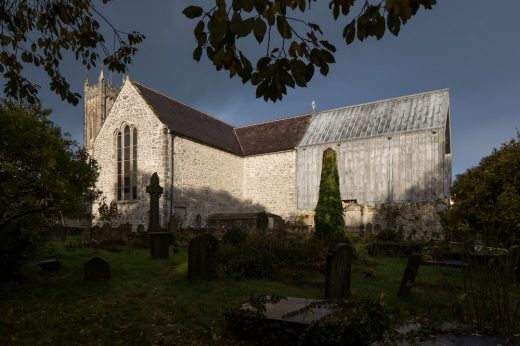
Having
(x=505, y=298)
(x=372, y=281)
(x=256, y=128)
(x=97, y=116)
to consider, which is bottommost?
(x=372, y=281)

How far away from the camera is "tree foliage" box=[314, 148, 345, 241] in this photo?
16659 millimetres

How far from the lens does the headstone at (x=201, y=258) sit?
7980 millimetres

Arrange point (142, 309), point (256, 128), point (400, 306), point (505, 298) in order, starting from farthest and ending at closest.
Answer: point (256, 128) < point (400, 306) < point (142, 309) < point (505, 298)

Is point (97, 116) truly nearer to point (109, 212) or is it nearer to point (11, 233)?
point (109, 212)

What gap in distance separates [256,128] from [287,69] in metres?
27.8

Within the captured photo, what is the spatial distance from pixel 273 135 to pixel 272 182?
4.18m

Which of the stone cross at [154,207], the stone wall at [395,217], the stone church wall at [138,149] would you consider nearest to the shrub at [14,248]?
the stone cross at [154,207]

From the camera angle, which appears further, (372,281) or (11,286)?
(372,281)

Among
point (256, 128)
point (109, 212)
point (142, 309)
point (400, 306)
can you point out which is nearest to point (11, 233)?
point (142, 309)

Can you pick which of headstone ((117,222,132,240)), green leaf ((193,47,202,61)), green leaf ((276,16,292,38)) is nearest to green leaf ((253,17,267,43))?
green leaf ((276,16,292,38))

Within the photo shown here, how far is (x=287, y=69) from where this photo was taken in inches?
122

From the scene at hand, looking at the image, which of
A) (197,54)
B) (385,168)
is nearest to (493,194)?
(197,54)

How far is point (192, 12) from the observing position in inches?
103

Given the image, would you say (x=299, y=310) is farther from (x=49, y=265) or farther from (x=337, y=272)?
(x=49, y=265)
